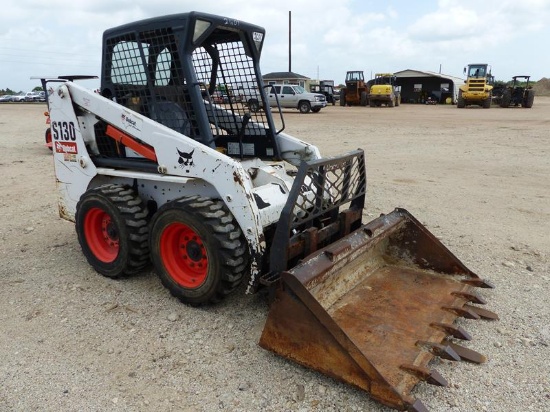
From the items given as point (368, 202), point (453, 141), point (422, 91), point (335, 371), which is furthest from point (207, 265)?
point (422, 91)

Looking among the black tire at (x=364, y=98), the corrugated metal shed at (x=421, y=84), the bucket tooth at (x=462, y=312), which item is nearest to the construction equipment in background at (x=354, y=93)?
the black tire at (x=364, y=98)

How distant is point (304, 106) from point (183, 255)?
24561 mm

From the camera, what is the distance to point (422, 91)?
43.8m

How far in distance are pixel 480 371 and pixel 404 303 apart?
29.3 inches

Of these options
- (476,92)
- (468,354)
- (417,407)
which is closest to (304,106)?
(476,92)

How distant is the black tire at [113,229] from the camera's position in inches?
158

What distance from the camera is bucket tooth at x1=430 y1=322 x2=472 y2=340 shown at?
3.16 metres

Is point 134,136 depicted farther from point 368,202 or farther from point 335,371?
point 368,202

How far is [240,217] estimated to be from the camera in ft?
11.2

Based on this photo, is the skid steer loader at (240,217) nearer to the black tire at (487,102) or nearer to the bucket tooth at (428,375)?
the bucket tooth at (428,375)

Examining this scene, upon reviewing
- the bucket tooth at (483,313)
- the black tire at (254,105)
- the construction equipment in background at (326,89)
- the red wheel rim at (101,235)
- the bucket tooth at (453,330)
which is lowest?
the bucket tooth at (483,313)

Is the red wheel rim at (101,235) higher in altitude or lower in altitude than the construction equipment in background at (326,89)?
lower

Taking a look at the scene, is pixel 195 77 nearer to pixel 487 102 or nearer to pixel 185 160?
pixel 185 160

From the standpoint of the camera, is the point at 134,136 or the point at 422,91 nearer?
the point at 134,136
